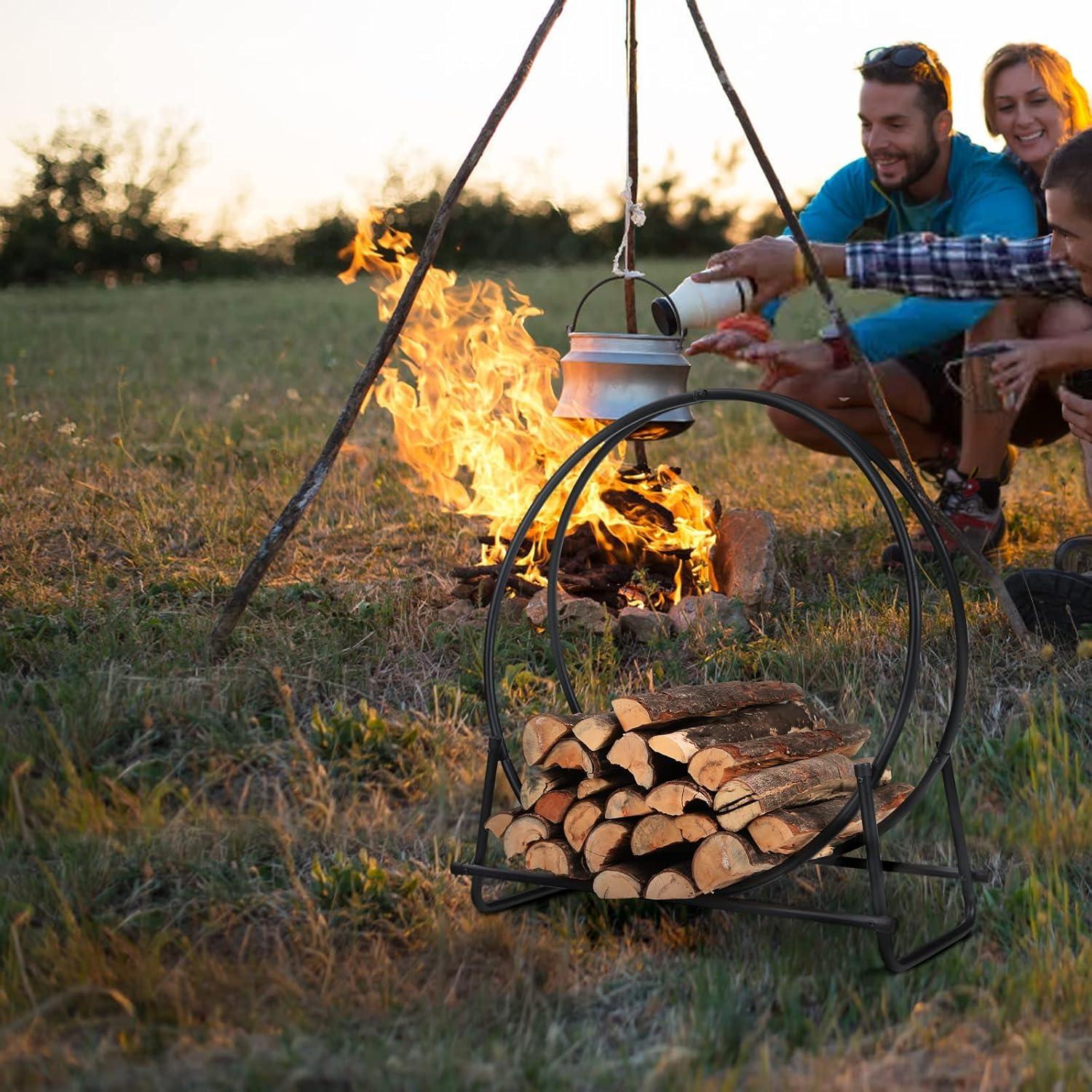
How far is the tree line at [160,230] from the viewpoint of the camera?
19.3 metres

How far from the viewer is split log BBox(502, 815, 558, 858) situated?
2609mm

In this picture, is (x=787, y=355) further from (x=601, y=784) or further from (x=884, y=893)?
(x=884, y=893)

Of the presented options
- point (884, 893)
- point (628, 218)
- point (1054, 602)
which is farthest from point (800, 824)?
point (628, 218)

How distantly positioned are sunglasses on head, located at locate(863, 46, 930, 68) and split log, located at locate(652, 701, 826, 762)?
2.29m

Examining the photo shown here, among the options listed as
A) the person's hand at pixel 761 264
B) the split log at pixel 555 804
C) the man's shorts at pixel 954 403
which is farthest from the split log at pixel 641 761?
the man's shorts at pixel 954 403

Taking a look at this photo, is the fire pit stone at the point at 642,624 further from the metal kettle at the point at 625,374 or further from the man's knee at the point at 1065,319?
the man's knee at the point at 1065,319

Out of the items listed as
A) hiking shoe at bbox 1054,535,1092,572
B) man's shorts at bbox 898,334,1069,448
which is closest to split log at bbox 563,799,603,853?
hiking shoe at bbox 1054,535,1092,572

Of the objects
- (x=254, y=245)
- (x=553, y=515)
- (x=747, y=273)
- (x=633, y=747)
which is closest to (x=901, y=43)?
(x=747, y=273)

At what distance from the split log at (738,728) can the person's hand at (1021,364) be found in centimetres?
124

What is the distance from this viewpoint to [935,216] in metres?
4.46

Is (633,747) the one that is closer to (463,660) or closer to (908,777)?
(908,777)

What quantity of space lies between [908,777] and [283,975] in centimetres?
155

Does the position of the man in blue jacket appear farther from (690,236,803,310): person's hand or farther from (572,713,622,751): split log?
(572,713,622,751): split log

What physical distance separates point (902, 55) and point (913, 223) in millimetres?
599
